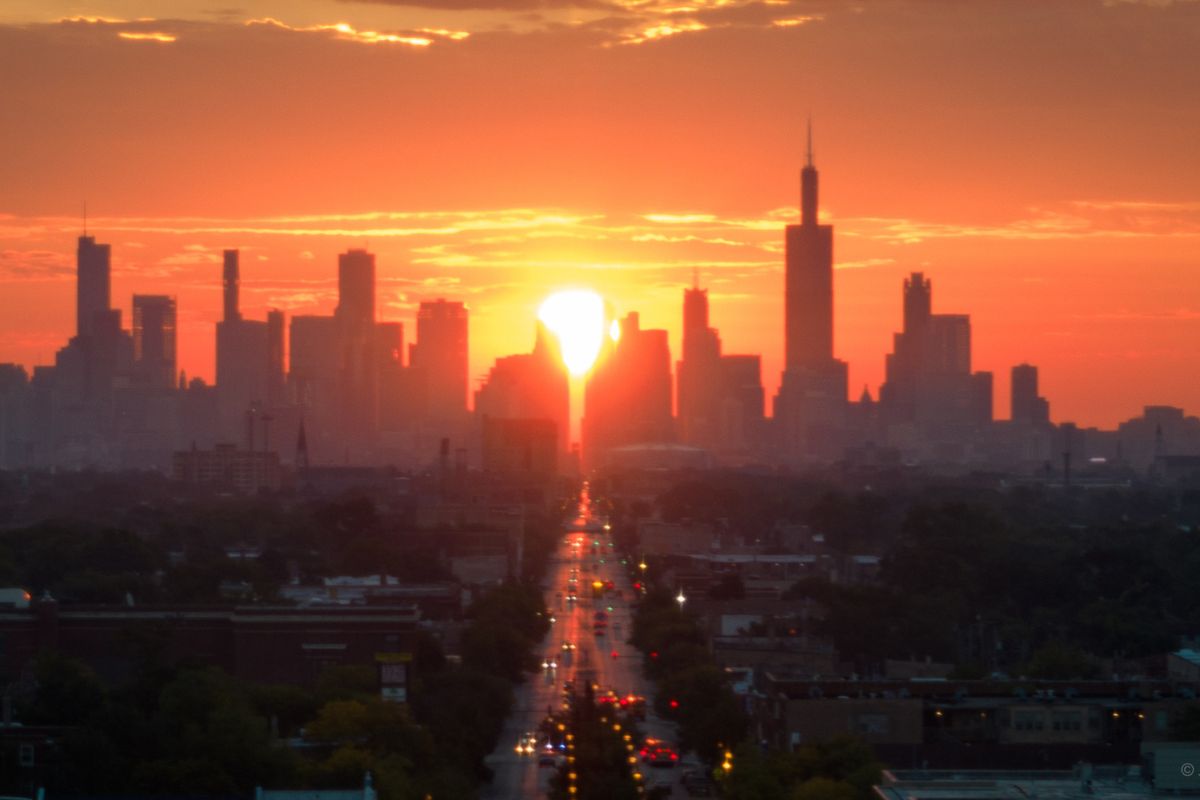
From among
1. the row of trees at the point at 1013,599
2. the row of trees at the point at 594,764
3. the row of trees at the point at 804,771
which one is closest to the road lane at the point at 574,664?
the row of trees at the point at 594,764

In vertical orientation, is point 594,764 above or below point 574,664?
above

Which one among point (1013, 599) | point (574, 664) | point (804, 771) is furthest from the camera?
point (1013, 599)

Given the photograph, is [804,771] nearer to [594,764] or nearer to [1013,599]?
[594,764]

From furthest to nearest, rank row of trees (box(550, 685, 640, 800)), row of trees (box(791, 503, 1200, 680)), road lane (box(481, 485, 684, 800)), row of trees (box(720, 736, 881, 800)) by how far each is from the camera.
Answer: row of trees (box(791, 503, 1200, 680)), road lane (box(481, 485, 684, 800)), row of trees (box(550, 685, 640, 800)), row of trees (box(720, 736, 881, 800))

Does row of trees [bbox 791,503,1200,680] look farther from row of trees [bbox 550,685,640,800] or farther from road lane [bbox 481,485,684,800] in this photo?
row of trees [bbox 550,685,640,800]

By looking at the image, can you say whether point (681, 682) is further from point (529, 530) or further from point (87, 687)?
point (529, 530)

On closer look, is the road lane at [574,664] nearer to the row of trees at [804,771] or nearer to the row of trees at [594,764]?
the row of trees at [594,764]

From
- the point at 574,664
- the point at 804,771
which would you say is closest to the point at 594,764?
the point at 804,771

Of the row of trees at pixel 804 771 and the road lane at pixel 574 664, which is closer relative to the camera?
the row of trees at pixel 804 771

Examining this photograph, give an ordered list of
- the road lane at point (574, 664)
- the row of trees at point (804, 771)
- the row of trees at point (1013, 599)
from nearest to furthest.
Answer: the row of trees at point (804, 771) < the road lane at point (574, 664) < the row of trees at point (1013, 599)

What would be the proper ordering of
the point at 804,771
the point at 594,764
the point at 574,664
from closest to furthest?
the point at 804,771, the point at 594,764, the point at 574,664

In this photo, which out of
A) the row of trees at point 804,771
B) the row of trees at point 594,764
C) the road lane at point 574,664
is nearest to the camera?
the row of trees at point 804,771

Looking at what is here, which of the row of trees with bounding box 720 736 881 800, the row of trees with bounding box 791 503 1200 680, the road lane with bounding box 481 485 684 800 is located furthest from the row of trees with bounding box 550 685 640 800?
the row of trees with bounding box 791 503 1200 680
